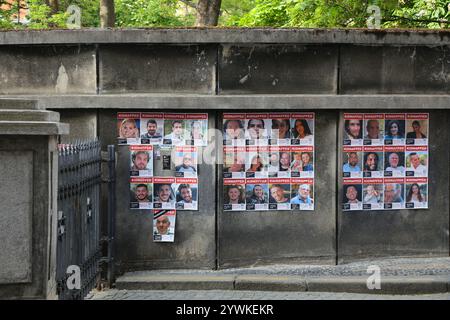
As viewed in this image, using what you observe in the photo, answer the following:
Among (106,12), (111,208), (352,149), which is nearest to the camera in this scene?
(111,208)

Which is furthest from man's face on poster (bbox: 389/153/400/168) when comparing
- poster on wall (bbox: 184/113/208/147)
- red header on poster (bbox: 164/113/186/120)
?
red header on poster (bbox: 164/113/186/120)

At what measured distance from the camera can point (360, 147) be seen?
9.85m

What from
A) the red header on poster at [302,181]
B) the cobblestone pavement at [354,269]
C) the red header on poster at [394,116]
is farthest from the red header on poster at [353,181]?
the cobblestone pavement at [354,269]

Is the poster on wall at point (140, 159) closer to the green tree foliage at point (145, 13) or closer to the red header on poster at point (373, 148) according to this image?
the red header on poster at point (373, 148)

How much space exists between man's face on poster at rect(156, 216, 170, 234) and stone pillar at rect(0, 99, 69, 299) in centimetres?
345

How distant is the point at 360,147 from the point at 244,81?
2.00m

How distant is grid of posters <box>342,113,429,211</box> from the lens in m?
9.83

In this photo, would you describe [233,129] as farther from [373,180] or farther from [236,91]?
[373,180]

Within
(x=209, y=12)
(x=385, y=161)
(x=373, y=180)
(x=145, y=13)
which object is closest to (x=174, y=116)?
(x=373, y=180)

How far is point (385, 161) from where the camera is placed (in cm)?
995

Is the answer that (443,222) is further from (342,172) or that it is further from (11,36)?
(11,36)

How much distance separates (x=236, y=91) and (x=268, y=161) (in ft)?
3.69

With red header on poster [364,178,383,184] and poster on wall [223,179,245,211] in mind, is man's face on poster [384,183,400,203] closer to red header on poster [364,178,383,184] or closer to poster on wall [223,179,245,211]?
red header on poster [364,178,383,184]

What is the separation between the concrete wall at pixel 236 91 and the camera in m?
9.44
